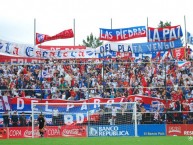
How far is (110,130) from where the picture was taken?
27.8 meters

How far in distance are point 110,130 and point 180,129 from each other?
422 centimetres

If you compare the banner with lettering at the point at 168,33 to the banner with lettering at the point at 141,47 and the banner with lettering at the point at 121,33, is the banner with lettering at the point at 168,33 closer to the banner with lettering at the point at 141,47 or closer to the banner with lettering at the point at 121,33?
the banner with lettering at the point at 141,47

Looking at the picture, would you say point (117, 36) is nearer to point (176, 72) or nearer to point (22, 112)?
point (176, 72)

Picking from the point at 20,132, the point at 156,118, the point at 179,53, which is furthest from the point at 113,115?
the point at 179,53

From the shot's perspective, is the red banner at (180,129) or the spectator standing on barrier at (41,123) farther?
the red banner at (180,129)

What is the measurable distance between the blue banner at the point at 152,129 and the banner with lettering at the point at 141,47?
826 centimetres

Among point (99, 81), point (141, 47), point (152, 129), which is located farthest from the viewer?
point (141, 47)

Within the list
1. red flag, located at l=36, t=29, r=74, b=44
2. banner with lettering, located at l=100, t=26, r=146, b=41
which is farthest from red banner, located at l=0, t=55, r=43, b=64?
banner with lettering, located at l=100, t=26, r=146, b=41

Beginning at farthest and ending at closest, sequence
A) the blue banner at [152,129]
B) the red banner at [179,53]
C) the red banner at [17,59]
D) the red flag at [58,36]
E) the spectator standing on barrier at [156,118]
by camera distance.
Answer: the red flag at [58,36]
the red banner at [179,53]
the red banner at [17,59]
the blue banner at [152,129]
the spectator standing on barrier at [156,118]

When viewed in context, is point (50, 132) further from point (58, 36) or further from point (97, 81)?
point (58, 36)

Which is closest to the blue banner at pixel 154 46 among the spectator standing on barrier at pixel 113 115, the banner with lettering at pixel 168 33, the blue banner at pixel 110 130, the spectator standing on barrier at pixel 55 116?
the banner with lettering at pixel 168 33

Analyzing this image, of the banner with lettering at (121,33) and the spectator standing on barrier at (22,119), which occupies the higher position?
the banner with lettering at (121,33)

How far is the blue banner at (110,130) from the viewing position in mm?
27625

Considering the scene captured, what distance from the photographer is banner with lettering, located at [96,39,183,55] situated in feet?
112
